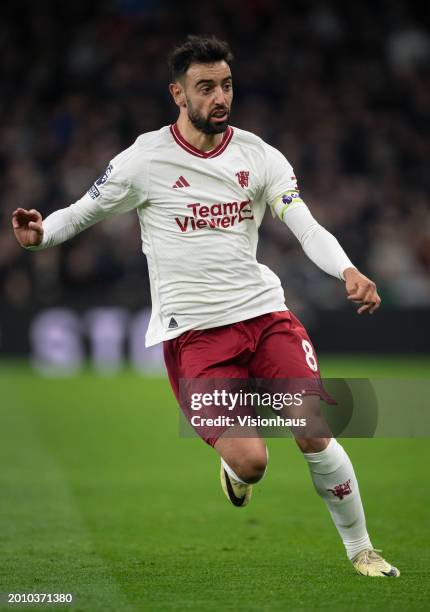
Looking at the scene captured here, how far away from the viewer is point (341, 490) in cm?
560

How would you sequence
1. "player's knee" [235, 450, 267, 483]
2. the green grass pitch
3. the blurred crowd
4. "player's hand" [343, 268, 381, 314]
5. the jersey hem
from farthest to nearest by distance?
the blurred crowd, the jersey hem, "player's knee" [235, 450, 267, 483], the green grass pitch, "player's hand" [343, 268, 381, 314]

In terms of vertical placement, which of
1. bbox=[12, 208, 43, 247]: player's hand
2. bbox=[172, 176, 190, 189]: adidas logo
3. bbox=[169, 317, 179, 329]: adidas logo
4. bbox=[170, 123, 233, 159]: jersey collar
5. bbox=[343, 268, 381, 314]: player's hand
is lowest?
bbox=[169, 317, 179, 329]: adidas logo

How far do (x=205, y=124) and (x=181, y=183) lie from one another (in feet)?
1.00

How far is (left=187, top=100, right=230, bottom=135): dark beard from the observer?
18.5 feet

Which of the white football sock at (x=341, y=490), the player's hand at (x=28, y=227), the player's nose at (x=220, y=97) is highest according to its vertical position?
the player's nose at (x=220, y=97)

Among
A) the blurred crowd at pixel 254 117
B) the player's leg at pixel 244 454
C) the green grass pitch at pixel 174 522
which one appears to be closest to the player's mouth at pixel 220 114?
the player's leg at pixel 244 454

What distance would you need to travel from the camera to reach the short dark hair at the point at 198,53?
5629 mm

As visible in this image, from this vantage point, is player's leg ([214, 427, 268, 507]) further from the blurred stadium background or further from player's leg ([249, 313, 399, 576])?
the blurred stadium background

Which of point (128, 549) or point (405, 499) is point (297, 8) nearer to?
point (405, 499)

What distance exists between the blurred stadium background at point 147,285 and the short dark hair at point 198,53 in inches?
96.0

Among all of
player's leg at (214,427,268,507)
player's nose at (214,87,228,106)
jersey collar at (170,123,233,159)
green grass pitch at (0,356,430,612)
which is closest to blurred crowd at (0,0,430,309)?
green grass pitch at (0,356,430,612)

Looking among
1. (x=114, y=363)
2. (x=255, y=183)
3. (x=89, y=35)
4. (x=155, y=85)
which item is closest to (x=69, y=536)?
(x=255, y=183)

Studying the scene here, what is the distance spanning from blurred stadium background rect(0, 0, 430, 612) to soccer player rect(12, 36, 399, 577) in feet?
2.92

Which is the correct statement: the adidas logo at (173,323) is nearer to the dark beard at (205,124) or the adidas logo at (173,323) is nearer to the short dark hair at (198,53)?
the dark beard at (205,124)
